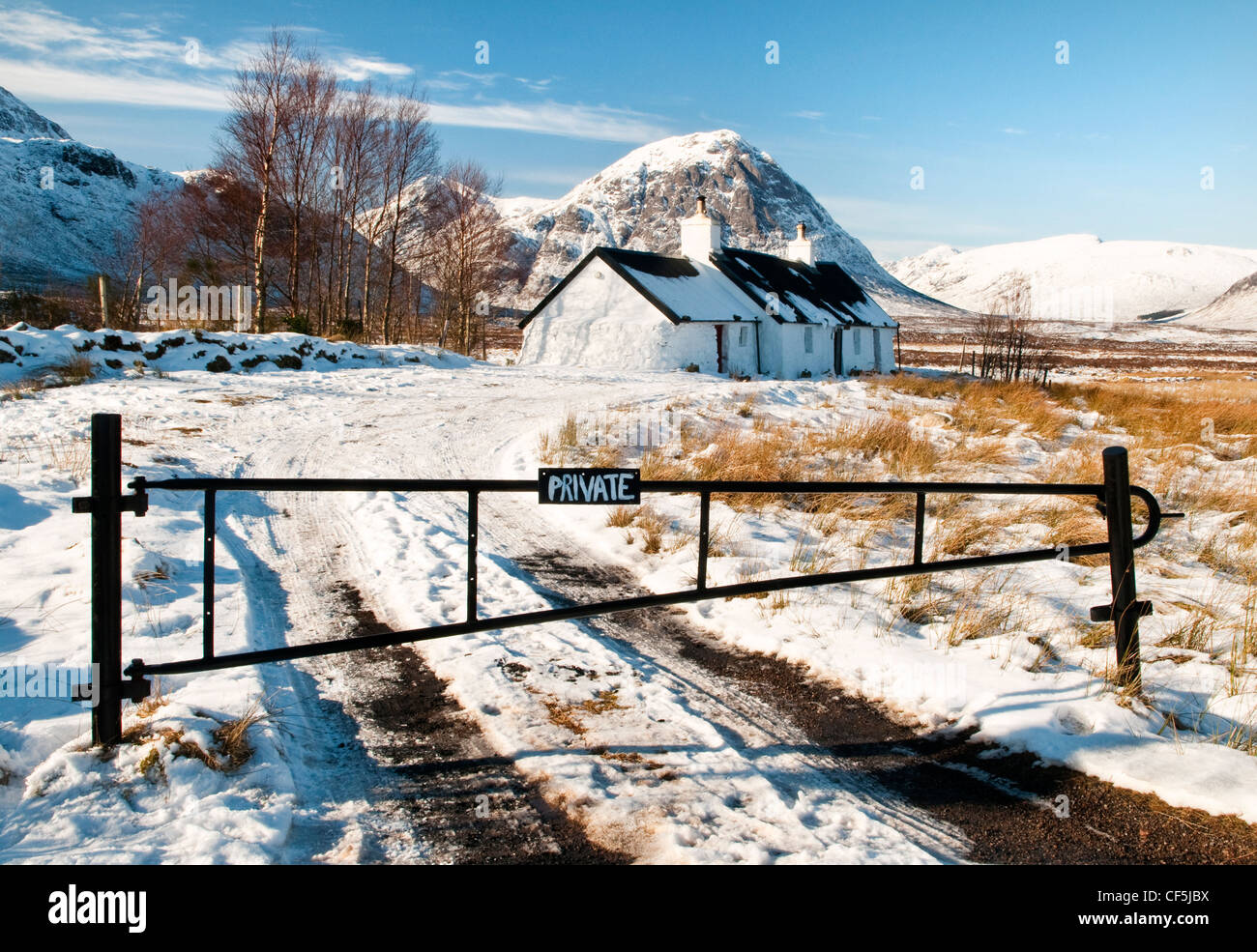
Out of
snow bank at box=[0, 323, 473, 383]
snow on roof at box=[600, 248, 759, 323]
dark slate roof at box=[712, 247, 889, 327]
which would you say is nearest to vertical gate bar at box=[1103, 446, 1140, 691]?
snow bank at box=[0, 323, 473, 383]

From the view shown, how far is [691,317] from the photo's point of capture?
105ft

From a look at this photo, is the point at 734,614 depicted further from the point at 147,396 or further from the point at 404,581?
the point at 147,396

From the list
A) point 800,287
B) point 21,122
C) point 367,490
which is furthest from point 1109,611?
point 21,122

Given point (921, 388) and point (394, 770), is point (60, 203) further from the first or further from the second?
point (394, 770)

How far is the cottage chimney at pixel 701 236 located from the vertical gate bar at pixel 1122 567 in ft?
114

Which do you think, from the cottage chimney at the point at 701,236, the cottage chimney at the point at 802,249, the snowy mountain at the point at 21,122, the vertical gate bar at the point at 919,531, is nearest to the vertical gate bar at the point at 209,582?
the vertical gate bar at the point at 919,531

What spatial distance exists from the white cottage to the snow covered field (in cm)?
2214

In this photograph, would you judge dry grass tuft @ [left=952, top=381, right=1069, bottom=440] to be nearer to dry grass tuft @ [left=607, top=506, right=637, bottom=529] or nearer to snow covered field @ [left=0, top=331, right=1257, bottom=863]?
snow covered field @ [left=0, top=331, right=1257, bottom=863]

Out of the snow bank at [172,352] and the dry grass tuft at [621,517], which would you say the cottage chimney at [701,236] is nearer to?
the snow bank at [172,352]

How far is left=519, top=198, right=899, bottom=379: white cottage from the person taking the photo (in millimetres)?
32156

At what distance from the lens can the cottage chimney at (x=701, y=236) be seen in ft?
124

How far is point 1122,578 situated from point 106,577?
5.08 m

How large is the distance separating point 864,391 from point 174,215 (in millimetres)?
34109

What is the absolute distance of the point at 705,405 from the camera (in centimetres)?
1698
